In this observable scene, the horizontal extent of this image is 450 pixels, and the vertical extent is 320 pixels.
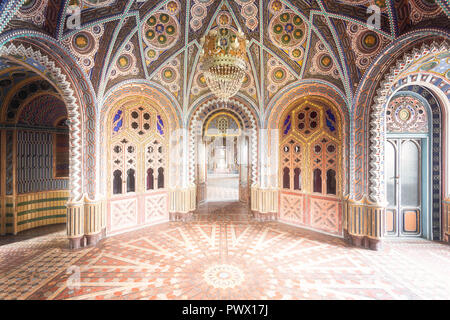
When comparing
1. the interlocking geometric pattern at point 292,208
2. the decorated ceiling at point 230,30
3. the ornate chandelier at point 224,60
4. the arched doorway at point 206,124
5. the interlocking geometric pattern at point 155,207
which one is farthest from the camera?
the arched doorway at point 206,124

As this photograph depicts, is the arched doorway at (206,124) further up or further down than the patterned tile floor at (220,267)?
further up

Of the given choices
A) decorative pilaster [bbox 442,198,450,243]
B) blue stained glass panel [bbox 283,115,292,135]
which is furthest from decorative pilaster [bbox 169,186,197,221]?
decorative pilaster [bbox 442,198,450,243]

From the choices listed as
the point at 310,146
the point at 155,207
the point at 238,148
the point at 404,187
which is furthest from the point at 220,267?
the point at 238,148

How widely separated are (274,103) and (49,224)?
883 centimetres

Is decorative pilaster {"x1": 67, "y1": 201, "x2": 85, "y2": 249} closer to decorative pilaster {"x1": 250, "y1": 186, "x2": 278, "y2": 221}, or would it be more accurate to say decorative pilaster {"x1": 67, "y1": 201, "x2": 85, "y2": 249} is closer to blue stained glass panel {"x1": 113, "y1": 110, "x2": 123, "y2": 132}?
blue stained glass panel {"x1": 113, "y1": 110, "x2": 123, "y2": 132}

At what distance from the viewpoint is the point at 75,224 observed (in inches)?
221

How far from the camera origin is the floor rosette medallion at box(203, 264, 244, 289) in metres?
3.96

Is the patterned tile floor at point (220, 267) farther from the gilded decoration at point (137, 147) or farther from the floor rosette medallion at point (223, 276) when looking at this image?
the gilded decoration at point (137, 147)

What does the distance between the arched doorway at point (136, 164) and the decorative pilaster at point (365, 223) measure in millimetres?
5811

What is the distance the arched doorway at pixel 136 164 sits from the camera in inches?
261

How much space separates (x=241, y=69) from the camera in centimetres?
454

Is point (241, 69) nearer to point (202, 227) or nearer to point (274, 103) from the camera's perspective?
point (274, 103)

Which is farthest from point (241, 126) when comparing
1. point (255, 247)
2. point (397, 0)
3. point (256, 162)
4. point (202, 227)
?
point (397, 0)

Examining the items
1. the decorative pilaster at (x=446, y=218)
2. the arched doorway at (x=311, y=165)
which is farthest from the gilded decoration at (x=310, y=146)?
the decorative pilaster at (x=446, y=218)
